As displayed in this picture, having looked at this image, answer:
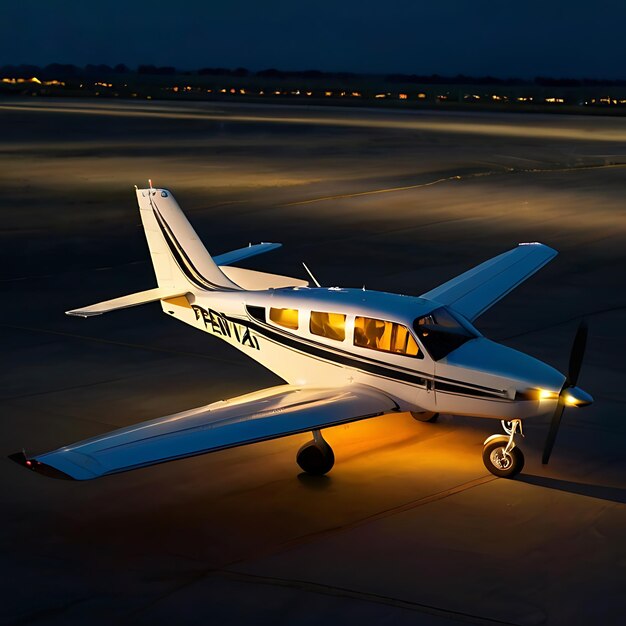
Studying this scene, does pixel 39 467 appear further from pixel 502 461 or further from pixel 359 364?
pixel 502 461

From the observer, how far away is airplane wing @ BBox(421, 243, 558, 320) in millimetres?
19797

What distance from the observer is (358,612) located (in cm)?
1171

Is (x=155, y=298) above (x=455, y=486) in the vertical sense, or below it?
above

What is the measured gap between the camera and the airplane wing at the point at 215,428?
12.8 metres

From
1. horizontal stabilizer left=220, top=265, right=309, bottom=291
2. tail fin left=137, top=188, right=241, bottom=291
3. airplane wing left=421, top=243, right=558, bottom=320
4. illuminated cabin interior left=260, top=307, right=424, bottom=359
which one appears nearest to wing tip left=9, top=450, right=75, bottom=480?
illuminated cabin interior left=260, top=307, right=424, bottom=359

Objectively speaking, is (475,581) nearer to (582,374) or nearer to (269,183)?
(582,374)

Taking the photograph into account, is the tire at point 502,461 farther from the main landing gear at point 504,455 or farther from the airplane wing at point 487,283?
the airplane wing at point 487,283

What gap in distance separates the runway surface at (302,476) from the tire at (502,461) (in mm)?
211

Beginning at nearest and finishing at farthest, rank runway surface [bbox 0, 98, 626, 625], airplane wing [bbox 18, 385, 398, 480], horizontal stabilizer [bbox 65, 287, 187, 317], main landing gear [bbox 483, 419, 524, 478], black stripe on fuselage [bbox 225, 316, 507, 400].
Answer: runway surface [bbox 0, 98, 626, 625] → airplane wing [bbox 18, 385, 398, 480] → black stripe on fuselage [bbox 225, 316, 507, 400] → main landing gear [bbox 483, 419, 524, 478] → horizontal stabilizer [bbox 65, 287, 187, 317]

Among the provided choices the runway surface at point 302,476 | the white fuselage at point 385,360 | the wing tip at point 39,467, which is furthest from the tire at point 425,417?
the wing tip at point 39,467

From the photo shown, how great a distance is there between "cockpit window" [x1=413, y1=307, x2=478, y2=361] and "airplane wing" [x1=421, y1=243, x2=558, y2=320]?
9.56 ft

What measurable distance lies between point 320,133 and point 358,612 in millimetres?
82517

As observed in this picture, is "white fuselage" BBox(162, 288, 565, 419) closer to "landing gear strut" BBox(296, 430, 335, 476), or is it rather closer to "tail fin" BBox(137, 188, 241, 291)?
"tail fin" BBox(137, 188, 241, 291)

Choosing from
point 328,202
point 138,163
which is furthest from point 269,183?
point 138,163
